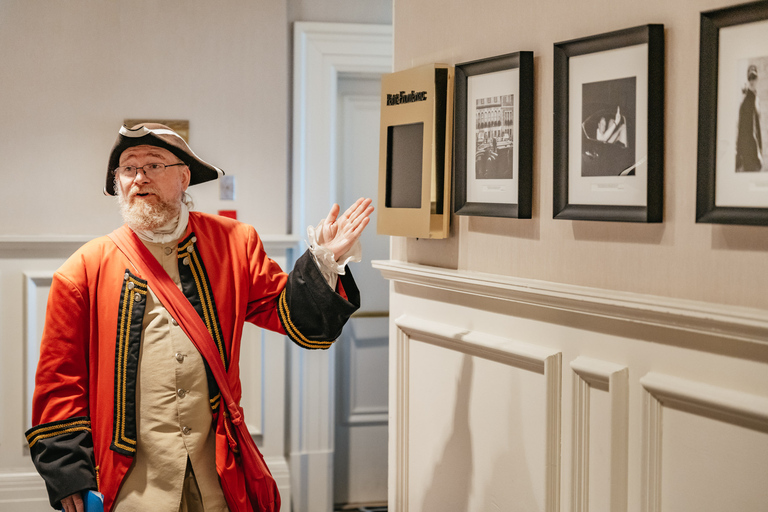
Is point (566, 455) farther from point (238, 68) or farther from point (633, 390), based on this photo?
point (238, 68)

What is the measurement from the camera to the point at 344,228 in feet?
5.74

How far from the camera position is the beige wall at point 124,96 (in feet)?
9.71

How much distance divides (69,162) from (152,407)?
171 centimetres

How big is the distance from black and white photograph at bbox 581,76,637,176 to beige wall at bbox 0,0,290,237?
1.99 m

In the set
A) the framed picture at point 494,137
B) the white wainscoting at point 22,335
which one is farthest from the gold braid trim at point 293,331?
the white wainscoting at point 22,335

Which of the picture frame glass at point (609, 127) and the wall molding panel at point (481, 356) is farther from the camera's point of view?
the wall molding panel at point (481, 356)

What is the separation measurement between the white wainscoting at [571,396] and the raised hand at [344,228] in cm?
20

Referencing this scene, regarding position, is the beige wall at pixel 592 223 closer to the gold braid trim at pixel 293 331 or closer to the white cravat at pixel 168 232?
the gold braid trim at pixel 293 331

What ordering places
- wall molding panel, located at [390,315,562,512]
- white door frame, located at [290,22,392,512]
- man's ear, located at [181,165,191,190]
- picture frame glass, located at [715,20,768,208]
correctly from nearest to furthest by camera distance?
picture frame glass, located at [715,20,768,208], wall molding panel, located at [390,315,562,512], man's ear, located at [181,165,191,190], white door frame, located at [290,22,392,512]

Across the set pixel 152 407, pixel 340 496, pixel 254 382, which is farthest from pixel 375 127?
pixel 152 407

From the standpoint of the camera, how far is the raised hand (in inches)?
68.1

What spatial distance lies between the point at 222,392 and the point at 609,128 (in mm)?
1072

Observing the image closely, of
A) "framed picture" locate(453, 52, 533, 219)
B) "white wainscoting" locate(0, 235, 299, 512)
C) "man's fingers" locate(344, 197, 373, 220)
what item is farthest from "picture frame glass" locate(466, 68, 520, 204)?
"white wainscoting" locate(0, 235, 299, 512)

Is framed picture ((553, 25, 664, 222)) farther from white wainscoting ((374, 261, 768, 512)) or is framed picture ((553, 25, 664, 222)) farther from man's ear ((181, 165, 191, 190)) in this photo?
man's ear ((181, 165, 191, 190))
